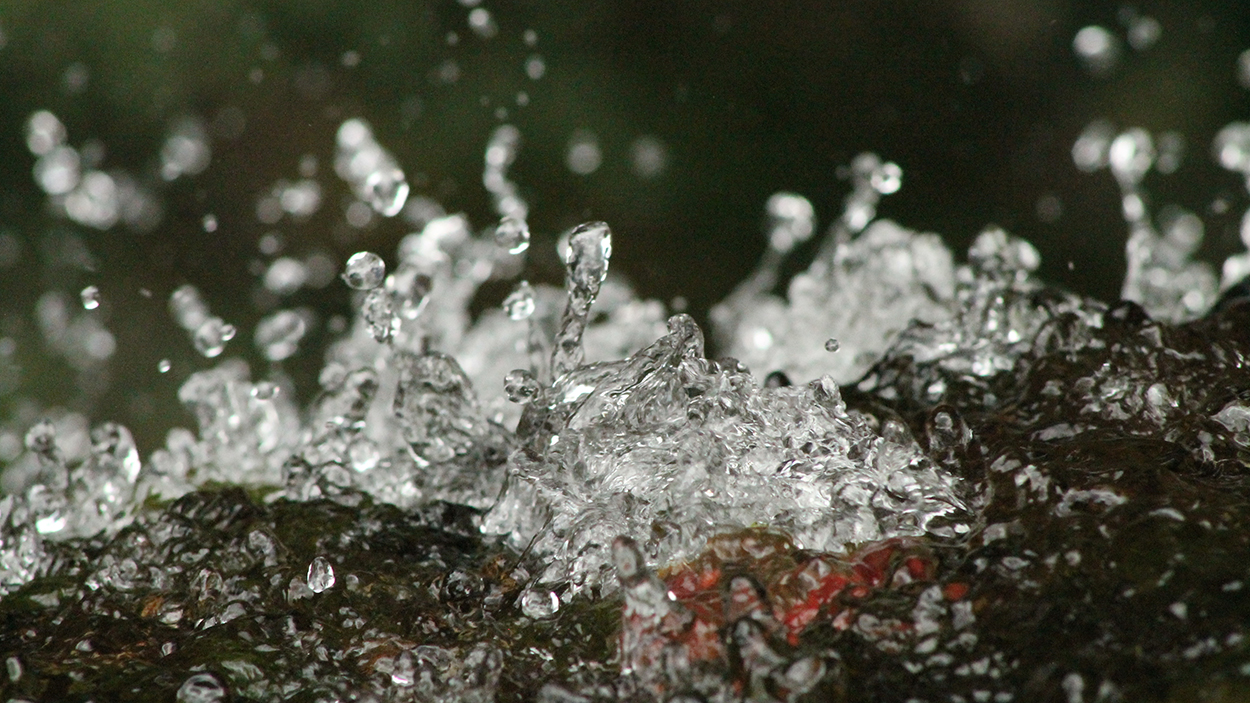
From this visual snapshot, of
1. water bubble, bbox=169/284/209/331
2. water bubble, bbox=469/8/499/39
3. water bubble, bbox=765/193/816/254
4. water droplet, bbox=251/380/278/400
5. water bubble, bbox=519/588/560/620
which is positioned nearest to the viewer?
water bubble, bbox=519/588/560/620

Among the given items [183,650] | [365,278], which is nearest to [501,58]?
[365,278]

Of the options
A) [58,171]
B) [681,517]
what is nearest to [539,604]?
[681,517]

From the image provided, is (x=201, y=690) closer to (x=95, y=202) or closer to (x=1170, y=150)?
(x=95, y=202)

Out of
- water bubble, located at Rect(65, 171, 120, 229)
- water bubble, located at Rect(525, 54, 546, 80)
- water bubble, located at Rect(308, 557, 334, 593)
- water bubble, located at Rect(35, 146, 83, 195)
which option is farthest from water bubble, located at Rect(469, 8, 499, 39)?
water bubble, located at Rect(308, 557, 334, 593)

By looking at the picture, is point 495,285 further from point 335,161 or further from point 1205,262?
point 1205,262

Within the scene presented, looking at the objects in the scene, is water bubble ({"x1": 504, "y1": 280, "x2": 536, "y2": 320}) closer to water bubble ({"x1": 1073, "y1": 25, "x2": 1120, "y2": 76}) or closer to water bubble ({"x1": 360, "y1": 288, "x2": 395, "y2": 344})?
water bubble ({"x1": 360, "y1": 288, "x2": 395, "y2": 344})

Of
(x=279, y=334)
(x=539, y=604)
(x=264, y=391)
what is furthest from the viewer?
(x=279, y=334)
